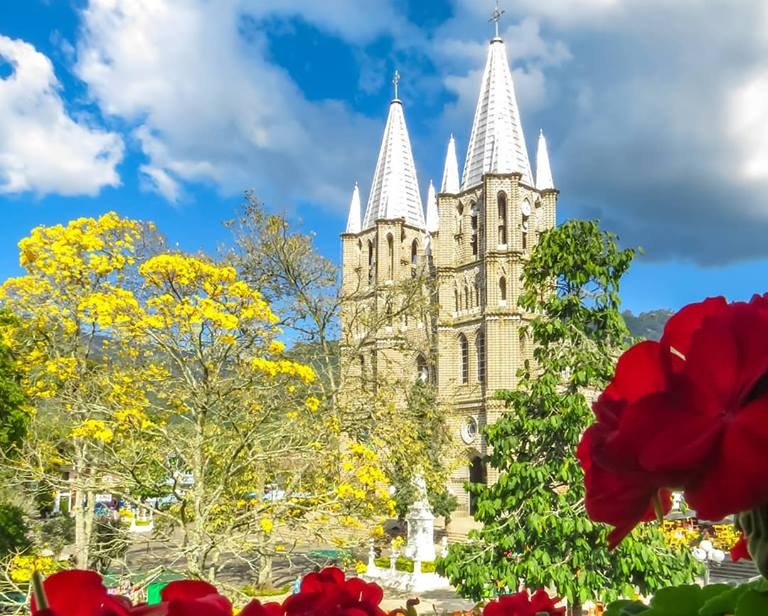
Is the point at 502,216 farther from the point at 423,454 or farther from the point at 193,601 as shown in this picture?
the point at 193,601

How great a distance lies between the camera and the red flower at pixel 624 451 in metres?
0.64

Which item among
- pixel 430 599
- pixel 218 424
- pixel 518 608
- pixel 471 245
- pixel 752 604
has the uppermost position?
pixel 471 245

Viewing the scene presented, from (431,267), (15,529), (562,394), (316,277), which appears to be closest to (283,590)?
(15,529)

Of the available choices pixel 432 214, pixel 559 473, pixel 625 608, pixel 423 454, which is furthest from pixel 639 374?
pixel 432 214

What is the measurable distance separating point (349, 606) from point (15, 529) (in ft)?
42.4

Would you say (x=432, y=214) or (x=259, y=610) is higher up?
(x=432, y=214)

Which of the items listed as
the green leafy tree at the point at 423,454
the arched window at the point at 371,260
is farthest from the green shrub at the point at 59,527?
the arched window at the point at 371,260

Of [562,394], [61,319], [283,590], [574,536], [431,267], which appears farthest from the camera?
[431,267]

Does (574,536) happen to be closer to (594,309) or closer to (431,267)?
(594,309)

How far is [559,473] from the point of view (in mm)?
6230

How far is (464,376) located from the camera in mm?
34938

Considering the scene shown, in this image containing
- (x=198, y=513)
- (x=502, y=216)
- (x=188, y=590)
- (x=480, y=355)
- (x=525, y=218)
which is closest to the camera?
(x=188, y=590)

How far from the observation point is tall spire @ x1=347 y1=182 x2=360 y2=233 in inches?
1551

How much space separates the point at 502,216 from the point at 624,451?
34.8 meters
